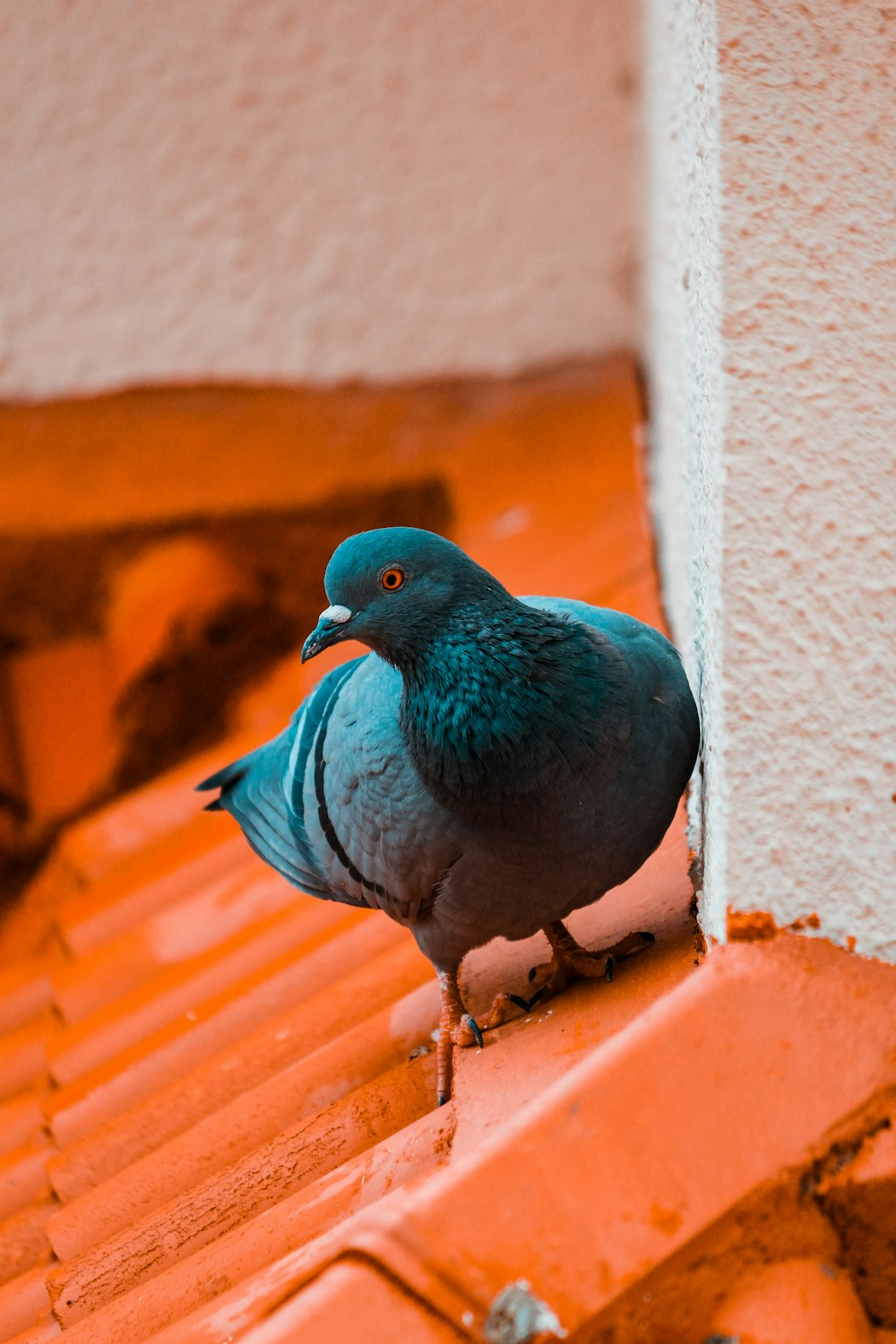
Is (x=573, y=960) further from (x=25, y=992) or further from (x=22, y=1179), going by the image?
(x=25, y=992)

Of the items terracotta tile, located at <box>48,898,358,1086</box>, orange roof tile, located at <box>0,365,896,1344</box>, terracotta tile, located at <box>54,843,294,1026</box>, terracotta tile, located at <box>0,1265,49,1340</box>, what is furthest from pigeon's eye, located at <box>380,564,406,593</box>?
terracotta tile, located at <box>0,1265,49,1340</box>

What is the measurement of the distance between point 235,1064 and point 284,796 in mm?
483

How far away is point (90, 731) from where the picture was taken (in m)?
Result: 3.65

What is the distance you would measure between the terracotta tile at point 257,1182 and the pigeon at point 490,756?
0.10 metres

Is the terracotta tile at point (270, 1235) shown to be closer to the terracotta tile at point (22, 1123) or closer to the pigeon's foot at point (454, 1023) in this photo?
the pigeon's foot at point (454, 1023)

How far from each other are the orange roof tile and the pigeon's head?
573 mm

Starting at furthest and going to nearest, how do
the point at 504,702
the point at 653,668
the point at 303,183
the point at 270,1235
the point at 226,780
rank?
the point at 303,183
the point at 226,780
the point at 653,668
the point at 504,702
the point at 270,1235

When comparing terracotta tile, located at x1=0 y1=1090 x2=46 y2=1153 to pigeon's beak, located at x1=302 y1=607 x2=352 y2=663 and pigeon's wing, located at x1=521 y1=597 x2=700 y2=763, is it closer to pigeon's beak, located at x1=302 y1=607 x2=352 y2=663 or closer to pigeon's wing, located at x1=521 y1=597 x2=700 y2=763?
pigeon's beak, located at x1=302 y1=607 x2=352 y2=663

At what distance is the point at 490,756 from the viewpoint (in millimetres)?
1649

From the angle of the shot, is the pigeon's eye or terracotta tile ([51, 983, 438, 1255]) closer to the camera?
the pigeon's eye

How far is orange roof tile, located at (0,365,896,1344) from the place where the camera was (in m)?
1.13

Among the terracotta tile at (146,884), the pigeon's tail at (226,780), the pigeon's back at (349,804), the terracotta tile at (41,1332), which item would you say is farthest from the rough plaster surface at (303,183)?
the terracotta tile at (41,1332)

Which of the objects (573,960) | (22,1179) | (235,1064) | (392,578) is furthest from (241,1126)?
(392,578)

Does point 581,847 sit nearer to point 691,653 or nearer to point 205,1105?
point 691,653
